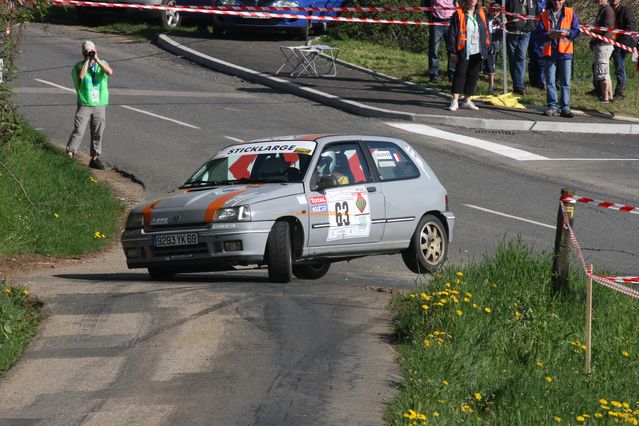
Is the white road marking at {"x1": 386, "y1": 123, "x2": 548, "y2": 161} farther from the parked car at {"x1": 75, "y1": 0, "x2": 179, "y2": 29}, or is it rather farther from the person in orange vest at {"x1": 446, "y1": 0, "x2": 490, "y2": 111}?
the parked car at {"x1": 75, "y1": 0, "x2": 179, "y2": 29}

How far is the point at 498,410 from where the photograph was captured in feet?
27.5

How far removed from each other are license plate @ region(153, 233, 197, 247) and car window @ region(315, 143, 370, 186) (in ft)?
4.71

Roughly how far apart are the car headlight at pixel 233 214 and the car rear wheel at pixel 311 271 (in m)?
1.95

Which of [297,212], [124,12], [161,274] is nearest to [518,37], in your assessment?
[124,12]

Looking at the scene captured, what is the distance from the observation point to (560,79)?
24.7 metres

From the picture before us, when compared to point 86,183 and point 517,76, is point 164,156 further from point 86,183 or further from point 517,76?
point 517,76

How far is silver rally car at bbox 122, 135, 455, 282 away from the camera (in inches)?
476

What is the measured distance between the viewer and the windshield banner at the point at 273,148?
515 inches

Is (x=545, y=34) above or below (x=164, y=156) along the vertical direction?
above

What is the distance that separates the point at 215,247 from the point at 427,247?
2.82 metres

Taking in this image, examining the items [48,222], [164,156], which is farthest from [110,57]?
[48,222]

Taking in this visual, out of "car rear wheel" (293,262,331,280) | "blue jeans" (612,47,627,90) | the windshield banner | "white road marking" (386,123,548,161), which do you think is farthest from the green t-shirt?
"blue jeans" (612,47,627,90)

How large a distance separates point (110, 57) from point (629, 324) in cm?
2004

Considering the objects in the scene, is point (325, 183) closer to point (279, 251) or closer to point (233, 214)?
point (279, 251)
